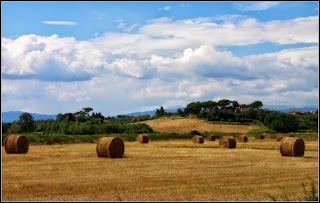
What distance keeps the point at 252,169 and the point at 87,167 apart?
7.59m

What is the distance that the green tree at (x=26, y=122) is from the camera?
291 feet

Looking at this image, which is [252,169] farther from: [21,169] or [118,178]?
[21,169]

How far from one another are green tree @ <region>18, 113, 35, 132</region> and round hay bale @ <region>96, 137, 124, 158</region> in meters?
60.7

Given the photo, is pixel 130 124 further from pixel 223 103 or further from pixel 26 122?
pixel 223 103

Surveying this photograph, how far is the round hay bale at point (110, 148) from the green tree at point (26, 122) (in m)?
60.7

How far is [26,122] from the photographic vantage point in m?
90.5

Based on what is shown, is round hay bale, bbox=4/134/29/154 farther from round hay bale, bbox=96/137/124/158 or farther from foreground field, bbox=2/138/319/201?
round hay bale, bbox=96/137/124/158

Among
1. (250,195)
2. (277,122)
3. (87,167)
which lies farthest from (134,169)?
(277,122)

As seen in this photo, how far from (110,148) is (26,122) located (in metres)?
64.1

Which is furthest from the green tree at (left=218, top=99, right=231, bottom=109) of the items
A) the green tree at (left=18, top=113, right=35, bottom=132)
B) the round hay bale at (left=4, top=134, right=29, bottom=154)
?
the round hay bale at (left=4, top=134, right=29, bottom=154)

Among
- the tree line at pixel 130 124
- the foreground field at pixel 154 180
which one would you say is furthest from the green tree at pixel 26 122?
the foreground field at pixel 154 180

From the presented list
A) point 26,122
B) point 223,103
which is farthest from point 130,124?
point 223,103

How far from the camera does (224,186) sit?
700 inches

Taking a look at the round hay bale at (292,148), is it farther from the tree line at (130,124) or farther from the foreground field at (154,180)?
the tree line at (130,124)
